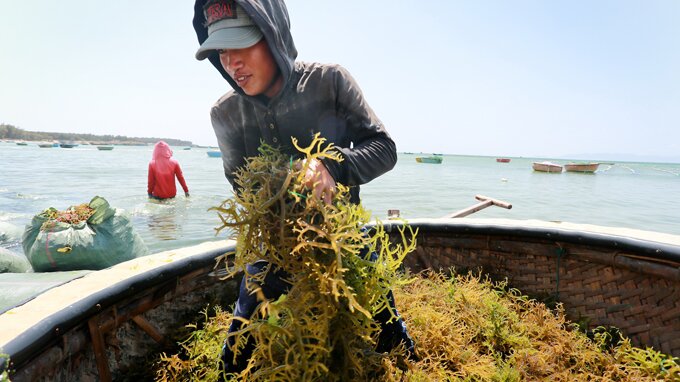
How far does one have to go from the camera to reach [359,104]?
166cm

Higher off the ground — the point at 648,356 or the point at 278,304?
the point at 278,304

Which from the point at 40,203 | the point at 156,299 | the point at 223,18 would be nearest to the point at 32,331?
the point at 156,299

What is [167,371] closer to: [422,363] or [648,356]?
[422,363]

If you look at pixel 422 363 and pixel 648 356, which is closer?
pixel 422 363

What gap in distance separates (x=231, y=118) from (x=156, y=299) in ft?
4.14

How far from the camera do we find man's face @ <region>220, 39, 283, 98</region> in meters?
1.45

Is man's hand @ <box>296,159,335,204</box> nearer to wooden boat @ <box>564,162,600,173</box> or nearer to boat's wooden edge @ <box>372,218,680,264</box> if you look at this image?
boat's wooden edge @ <box>372,218,680,264</box>

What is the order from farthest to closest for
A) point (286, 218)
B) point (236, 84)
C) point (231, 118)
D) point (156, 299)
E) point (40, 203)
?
1. point (40, 203)
2. point (156, 299)
3. point (231, 118)
4. point (236, 84)
5. point (286, 218)

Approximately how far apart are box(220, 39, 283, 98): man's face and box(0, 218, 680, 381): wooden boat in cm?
130

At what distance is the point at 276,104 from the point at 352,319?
1048 millimetres

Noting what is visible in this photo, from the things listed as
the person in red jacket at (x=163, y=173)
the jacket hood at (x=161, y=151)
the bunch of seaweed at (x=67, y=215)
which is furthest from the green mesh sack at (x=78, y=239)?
the person in red jacket at (x=163, y=173)

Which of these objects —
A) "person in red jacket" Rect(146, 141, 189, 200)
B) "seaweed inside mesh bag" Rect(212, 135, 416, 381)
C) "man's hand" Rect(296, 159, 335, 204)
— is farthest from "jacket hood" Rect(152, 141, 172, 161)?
"man's hand" Rect(296, 159, 335, 204)

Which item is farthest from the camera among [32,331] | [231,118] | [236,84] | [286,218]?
[231,118]

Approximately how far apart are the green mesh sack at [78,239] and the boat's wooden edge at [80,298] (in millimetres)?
2027
